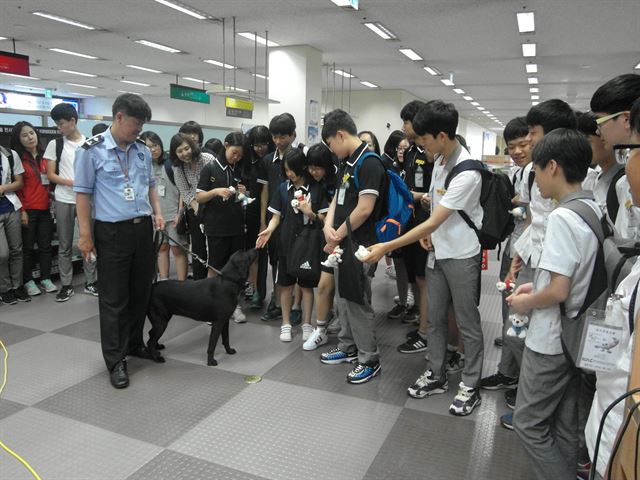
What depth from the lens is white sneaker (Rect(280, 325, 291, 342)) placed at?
341 centimetres

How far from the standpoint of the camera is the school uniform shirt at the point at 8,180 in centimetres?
402

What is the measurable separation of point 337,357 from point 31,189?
3.37 metres

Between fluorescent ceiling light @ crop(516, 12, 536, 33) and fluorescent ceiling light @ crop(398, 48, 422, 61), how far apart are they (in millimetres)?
2252

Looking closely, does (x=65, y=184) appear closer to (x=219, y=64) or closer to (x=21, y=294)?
(x=21, y=294)

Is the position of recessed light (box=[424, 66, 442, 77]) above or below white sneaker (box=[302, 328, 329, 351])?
above

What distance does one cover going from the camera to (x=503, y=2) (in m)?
5.96

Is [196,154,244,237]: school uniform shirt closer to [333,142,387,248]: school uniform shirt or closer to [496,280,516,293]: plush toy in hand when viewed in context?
[333,142,387,248]: school uniform shirt

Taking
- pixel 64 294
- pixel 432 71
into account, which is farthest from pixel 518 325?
pixel 432 71

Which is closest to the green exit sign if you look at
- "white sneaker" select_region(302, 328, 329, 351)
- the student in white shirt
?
"white sneaker" select_region(302, 328, 329, 351)

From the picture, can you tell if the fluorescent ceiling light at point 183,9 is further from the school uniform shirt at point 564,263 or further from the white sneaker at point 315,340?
the school uniform shirt at point 564,263

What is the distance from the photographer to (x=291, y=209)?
3.28 meters

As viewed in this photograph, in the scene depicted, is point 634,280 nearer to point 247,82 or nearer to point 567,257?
point 567,257

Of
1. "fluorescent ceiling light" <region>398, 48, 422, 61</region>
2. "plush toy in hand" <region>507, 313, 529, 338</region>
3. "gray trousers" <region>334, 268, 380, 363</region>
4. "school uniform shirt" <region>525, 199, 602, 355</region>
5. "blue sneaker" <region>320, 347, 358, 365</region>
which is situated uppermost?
"fluorescent ceiling light" <region>398, 48, 422, 61</region>

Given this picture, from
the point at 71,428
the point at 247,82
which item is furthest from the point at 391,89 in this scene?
the point at 71,428
